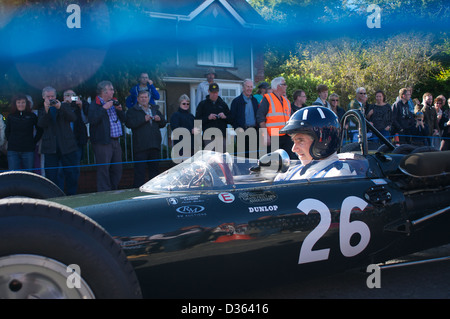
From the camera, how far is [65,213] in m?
2.13

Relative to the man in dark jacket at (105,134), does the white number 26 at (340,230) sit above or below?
below

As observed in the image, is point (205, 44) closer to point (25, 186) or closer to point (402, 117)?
point (402, 117)

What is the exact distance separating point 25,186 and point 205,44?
718 inches

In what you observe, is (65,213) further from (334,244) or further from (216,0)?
(216,0)

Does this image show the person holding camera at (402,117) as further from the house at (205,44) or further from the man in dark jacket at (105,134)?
the house at (205,44)

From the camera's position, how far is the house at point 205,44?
1930 cm

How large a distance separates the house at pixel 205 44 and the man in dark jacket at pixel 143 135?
38.2 ft

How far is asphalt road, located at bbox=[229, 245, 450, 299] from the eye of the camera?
10.6ft

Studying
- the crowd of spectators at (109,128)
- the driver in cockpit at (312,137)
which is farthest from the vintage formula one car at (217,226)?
the crowd of spectators at (109,128)

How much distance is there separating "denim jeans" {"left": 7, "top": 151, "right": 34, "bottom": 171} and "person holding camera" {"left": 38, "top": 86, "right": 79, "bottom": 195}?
282 millimetres

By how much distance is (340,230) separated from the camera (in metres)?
3.02

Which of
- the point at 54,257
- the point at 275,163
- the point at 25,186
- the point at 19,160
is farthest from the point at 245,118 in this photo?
the point at 54,257
